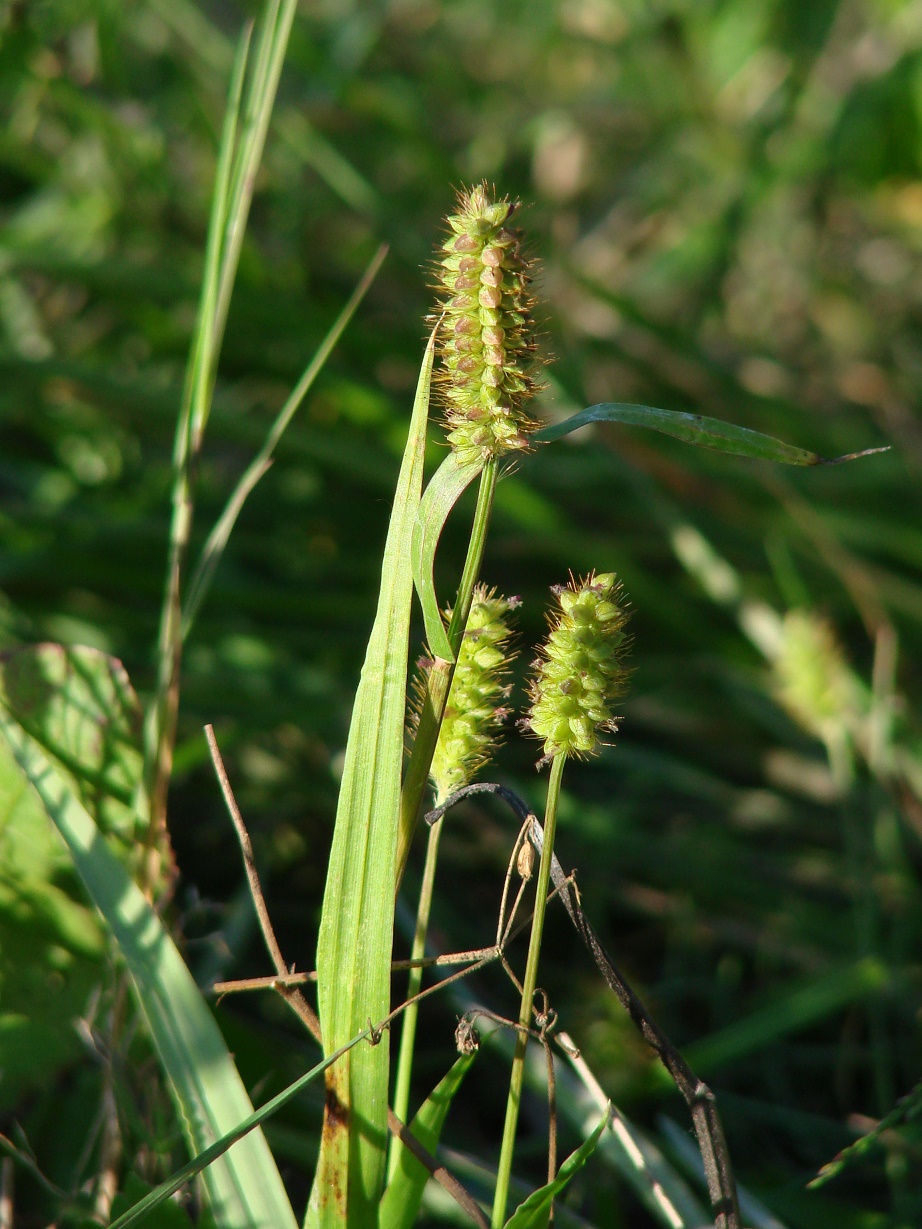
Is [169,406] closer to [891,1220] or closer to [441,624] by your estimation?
[441,624]

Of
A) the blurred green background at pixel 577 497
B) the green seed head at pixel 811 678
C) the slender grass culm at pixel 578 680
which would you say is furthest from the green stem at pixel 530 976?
the green seed head at pixel 811 678

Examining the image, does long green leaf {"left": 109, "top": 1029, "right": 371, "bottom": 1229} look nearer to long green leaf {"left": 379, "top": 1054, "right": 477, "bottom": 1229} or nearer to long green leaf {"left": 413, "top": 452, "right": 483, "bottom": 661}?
long green leaf {"left": 379, "top": 1054, "right": 477, "bottom": 1229}

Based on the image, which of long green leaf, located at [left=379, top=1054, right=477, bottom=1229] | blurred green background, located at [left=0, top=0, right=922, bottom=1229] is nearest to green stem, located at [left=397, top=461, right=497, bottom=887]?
long green leaf, located at [left=379, top=1054, right=477, bottom=1229]

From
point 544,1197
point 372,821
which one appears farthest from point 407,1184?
point 372,821

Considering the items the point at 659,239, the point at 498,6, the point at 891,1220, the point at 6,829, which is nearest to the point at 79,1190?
the point at 6,829

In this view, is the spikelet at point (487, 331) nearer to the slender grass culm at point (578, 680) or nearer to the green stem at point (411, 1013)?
the slender grass culm at point (578, 680)

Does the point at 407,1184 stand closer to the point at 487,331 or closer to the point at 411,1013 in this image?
the point at 411,1013
